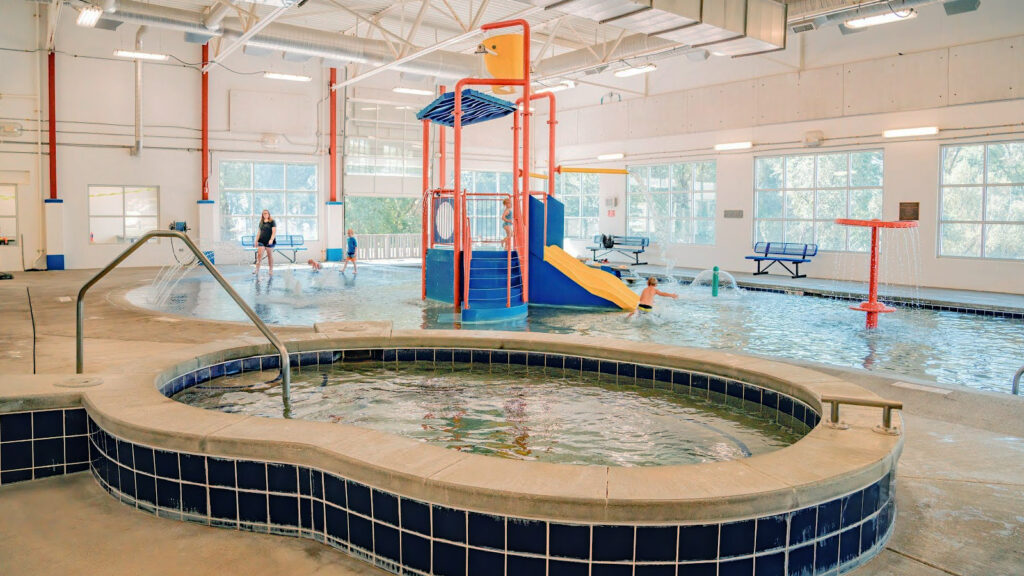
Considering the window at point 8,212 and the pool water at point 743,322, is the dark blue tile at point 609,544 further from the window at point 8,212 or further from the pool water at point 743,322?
the window at point 8,212

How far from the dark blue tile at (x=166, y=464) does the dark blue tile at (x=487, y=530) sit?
150 centimetres

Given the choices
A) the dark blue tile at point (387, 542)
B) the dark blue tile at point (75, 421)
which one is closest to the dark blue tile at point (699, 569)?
the dark blue tile at point (387, 542)

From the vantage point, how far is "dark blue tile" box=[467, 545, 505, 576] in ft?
8.21

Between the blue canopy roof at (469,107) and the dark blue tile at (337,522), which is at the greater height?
the blue canopy roof at (469,107)

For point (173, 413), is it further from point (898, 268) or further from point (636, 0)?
point (898, 268)

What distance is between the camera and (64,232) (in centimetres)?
1741

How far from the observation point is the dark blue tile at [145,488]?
10.6ft

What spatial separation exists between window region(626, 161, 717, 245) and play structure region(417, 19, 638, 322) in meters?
8.55

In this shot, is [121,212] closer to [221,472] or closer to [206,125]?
[206,125]

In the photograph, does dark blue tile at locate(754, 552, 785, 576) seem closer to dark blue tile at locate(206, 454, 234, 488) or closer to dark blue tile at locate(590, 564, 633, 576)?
dark blue tile at locate(590, 564, 633, 576)

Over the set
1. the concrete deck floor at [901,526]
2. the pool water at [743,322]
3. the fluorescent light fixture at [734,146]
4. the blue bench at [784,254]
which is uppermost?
the fluorescent light fixture at [734,146]

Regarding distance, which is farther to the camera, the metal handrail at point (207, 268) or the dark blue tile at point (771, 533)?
the metal handrail at point (207, 268)

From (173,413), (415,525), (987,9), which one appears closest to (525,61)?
(173,413)

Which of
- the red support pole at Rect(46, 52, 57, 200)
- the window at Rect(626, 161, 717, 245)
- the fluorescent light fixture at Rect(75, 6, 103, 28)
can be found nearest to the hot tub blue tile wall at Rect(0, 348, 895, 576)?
the fluorescent light fixture at Rect(75, 6, 103, 28)
